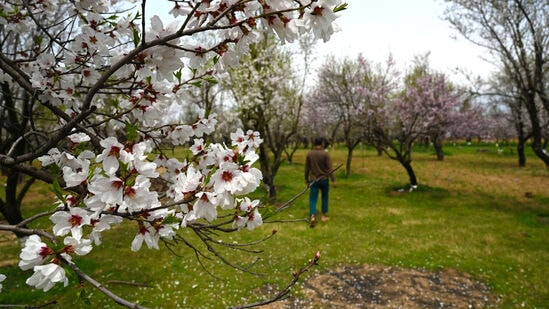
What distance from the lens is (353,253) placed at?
729 centimetres

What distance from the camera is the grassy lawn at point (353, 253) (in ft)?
18.5

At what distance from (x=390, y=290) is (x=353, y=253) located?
5.49ft

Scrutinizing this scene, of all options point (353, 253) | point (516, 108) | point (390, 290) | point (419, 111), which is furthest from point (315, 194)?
point (516, 108)

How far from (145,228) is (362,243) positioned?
22.4 ft

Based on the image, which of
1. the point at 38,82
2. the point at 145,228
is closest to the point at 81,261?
the point at 38,82

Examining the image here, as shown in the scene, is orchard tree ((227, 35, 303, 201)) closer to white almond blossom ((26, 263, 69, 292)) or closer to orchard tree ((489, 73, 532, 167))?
orchard tree ((489, 73, 532, 167))

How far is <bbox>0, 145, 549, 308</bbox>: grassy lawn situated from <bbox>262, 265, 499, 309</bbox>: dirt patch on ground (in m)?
0.27

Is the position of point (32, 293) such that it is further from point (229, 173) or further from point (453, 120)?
point (453, 120)

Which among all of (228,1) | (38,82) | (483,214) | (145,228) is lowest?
(483,214)

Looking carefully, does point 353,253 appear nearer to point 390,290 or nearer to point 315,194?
point 390,290

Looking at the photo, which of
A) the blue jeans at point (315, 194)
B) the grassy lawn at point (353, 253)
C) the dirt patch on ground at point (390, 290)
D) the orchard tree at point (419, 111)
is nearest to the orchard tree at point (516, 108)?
the orchard tree at point (419, 111)

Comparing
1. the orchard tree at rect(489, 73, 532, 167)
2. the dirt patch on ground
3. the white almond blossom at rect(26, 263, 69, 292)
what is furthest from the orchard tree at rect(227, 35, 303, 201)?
the white almond blossom at rect(26, 263, 69, 292)

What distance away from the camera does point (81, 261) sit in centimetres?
723

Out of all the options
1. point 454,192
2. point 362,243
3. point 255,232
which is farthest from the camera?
point 454,192
